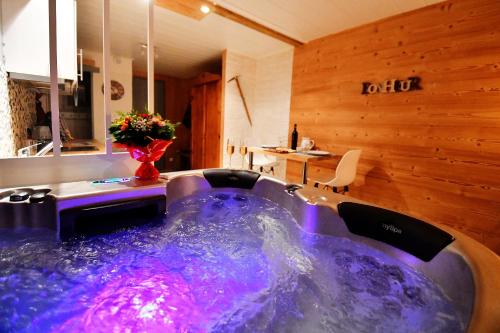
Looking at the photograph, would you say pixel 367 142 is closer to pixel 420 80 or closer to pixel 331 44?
pixel 420 80

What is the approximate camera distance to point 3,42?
160 centimetres

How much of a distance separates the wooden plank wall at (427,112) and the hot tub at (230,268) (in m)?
1.47

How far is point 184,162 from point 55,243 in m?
4.59

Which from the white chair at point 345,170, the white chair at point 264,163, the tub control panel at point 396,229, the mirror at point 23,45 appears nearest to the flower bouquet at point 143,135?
the mirror at point 23,45

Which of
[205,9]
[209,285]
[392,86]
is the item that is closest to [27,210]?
[209,285]

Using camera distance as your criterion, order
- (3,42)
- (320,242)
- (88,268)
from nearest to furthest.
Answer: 1. (88,268)
2. (320,242)
3. (3,42)

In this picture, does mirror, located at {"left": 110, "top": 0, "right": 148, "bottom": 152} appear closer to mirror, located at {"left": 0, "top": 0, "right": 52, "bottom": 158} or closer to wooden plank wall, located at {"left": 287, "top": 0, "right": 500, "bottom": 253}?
mirror, located at {"left": 0, "top": 0, "right": 52, "bottom": 158}

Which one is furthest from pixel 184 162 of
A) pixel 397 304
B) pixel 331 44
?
pixel 397 304

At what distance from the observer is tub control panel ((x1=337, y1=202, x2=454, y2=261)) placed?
3.51 feet

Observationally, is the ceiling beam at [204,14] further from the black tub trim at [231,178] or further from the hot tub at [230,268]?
the hot tub at [230,268]

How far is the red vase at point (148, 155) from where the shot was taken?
4.98 feet

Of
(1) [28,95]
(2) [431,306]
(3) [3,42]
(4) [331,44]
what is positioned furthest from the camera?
(4) [331,44]

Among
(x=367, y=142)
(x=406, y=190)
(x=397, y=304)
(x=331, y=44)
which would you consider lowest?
(x=397, y=304)

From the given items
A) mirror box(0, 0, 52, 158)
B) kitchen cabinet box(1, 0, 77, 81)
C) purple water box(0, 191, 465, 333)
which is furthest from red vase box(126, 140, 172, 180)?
kitchen cabinet box(1, 0, 77, 81)
